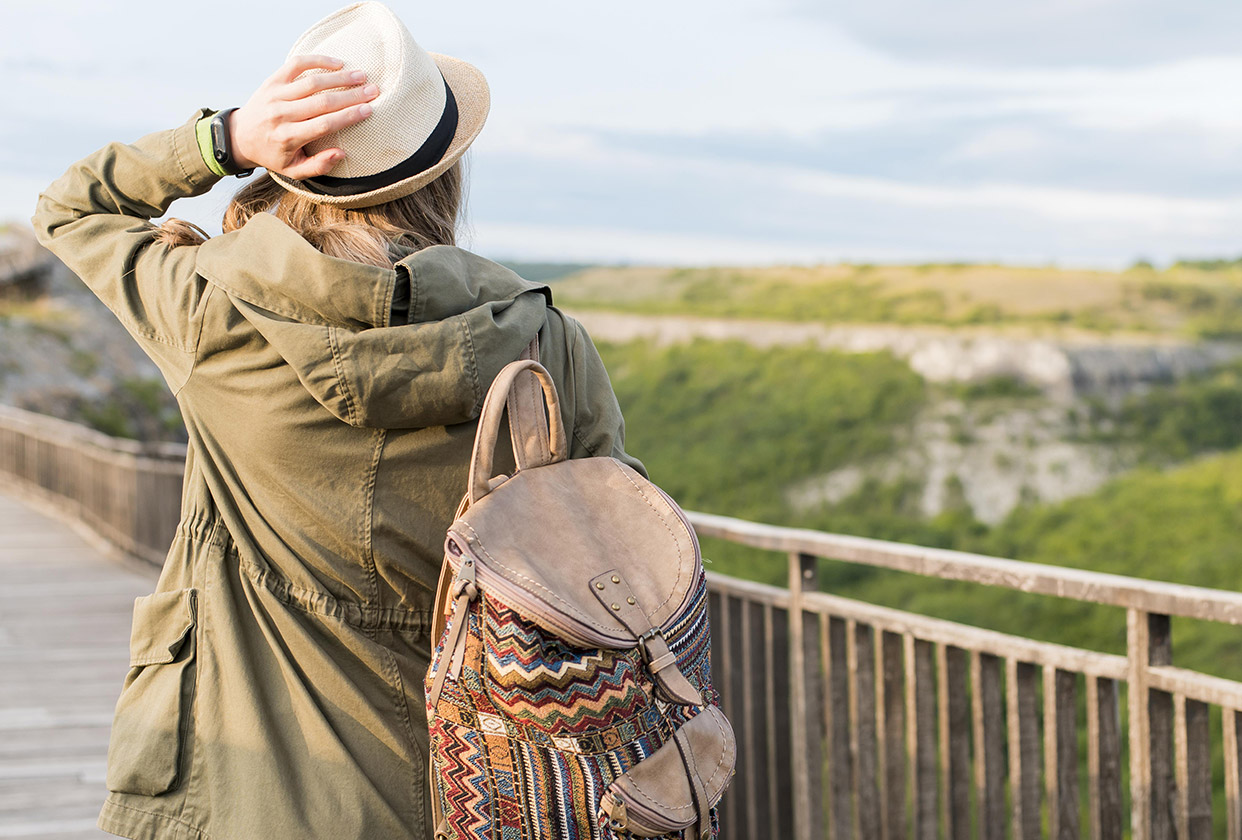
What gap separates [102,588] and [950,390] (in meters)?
25.8

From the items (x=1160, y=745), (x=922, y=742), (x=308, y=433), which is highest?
(x=308, y=433)

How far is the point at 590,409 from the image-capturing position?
60.1 inches

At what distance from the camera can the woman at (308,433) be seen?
4.30ft

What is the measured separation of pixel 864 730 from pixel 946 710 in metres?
0.32

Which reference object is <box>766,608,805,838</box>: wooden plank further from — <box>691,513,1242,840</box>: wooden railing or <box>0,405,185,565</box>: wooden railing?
<box>0,405,185,565</box>: wooden railing

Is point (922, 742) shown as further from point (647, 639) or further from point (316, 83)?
point (316, 83)

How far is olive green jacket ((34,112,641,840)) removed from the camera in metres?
1.30

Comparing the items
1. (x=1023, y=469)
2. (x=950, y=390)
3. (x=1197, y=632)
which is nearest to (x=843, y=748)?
(x=1197, y=632)

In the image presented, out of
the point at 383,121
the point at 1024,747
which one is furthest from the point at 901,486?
the point at 383,121

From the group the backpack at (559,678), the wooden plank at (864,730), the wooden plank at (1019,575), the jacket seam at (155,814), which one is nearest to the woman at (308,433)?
the jacket seam at (155,814)

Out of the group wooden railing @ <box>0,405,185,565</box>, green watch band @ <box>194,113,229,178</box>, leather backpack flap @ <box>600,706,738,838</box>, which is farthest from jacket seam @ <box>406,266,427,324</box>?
wooden railing @ <box>0,405,185,565</box>

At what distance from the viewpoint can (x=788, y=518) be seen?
3012 cm

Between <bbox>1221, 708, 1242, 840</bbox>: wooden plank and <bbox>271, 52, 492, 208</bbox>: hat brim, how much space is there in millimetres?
1661

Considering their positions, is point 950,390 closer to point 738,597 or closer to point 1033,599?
point 1033,599
